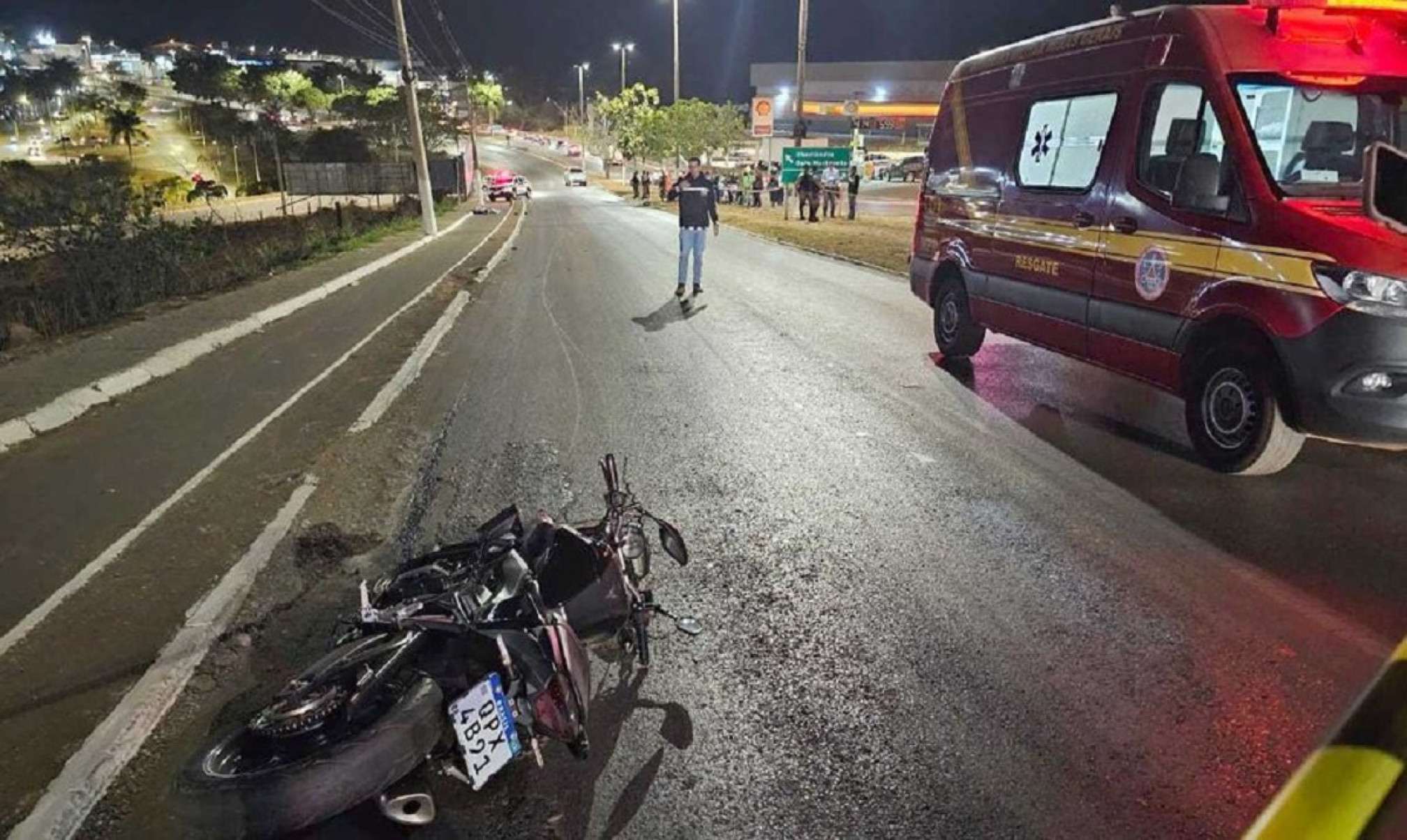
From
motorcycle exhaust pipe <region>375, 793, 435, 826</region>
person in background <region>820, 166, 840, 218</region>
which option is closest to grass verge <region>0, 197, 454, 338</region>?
motorcycle exhaust pipe <region>375, 793, 435, 826</region>

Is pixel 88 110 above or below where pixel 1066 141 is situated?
above

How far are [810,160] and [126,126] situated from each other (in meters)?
74.4

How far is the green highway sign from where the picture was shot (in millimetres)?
31469

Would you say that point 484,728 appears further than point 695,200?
No

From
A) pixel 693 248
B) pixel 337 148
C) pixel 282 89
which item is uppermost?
pixel 282 89

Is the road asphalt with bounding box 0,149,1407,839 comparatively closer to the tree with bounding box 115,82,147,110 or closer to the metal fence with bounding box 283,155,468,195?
the metal fence with bounding box 283,155,468,195

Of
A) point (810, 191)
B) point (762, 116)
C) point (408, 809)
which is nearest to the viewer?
point (408, 809)

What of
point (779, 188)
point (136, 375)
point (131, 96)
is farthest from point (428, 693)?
point (131, 96)

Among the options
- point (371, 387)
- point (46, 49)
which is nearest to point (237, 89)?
point (371, 387)

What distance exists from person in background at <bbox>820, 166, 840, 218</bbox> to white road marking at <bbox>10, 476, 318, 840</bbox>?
30.1 meters

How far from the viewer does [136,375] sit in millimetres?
8305

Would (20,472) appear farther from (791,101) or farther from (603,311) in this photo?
(791,101)

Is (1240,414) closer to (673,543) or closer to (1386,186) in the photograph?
(1386,186)

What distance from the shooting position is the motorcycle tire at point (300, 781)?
7.41ft
